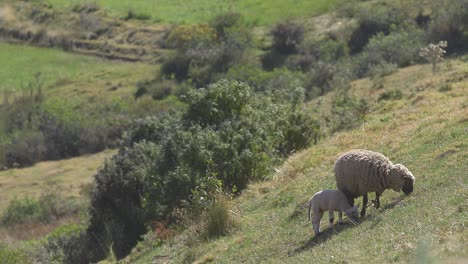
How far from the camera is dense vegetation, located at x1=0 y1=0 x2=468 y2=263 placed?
89.3 feet

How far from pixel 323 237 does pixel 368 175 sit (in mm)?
1451

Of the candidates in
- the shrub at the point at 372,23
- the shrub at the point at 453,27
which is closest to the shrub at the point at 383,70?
the shrub at the point at 453,27

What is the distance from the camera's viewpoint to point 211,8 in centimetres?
9500

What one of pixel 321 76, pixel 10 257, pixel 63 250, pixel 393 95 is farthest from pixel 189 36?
pixel 10 257

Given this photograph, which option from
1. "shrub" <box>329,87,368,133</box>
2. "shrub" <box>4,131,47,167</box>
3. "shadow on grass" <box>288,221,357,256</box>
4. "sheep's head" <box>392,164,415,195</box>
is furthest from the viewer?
"shrub" <box>4,131,47,167</box>

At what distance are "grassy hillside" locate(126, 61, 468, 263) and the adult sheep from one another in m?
0.39

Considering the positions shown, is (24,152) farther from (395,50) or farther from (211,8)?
(211,8)

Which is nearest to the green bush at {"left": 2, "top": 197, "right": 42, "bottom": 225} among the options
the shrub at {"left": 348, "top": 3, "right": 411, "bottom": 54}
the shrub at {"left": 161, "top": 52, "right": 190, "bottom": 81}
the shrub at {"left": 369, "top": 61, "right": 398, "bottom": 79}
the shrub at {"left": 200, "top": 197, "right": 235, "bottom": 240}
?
the shrub at {"left": 369, "top": 61, "right": 398, "bottom": 79}

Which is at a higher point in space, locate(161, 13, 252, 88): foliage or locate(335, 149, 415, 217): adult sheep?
locate(335, 149, 415, 217): adult sheep

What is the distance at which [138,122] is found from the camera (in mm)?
36938

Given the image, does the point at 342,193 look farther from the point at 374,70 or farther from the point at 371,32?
the point at 371,32

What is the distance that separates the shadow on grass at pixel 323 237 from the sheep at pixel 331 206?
14cm

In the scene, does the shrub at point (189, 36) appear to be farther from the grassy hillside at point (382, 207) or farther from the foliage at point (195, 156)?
the grassy hillside at point (382, 207)

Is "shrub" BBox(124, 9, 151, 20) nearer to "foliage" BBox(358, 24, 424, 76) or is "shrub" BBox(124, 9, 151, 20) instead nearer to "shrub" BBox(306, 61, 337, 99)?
"foliage" BBox(358, 24, 424, 76)
